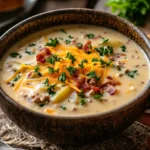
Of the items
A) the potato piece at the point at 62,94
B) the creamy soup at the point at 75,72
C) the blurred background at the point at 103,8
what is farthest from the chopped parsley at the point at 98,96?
the blurred background at the point at 103,8

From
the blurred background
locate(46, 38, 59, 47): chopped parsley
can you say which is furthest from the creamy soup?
the blurred background

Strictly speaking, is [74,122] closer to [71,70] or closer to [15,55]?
[71,70]

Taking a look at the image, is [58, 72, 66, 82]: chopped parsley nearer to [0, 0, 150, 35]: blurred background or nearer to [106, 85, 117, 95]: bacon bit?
[106, 85, 117, 95]: bacon bit

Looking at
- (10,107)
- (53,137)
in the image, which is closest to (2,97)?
(10,107)

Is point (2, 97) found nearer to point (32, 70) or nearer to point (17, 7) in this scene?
point (32, 70)

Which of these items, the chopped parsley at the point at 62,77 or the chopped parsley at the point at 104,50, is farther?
the chopped parsley at the point at 104,50

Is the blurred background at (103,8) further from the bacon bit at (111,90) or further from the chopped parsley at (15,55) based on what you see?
the bacon bit at (111,90)

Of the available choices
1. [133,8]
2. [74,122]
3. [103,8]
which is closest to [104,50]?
[74,122]

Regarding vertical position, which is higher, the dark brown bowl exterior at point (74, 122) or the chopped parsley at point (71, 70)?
the chopped parsley at point (71, 70)
